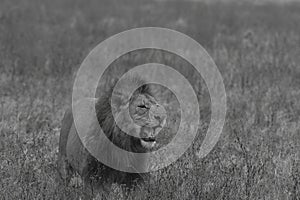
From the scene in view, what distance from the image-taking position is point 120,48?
347 inches

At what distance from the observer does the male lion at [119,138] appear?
3.30m

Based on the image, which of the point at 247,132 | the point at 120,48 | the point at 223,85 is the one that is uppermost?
the point at 247,132

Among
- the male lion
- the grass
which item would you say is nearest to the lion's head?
the male lion

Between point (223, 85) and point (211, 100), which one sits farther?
point (223, 85)

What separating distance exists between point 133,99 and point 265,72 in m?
4.75

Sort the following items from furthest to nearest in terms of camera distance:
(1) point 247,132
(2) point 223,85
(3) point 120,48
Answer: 1. (3) point 120,48
2. (2) point 223,85
3. (1) point 247,132

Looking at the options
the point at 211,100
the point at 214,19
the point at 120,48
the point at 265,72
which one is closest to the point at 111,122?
the point at 211,100

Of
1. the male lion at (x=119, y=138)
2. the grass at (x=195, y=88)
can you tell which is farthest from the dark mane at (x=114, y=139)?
the grass at (x=195, y=88)

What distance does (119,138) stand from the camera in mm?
3400

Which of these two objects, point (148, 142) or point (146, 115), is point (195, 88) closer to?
point (148, 142)

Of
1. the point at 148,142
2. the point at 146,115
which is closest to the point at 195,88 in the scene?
the point at 148,142

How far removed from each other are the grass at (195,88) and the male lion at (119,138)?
13 cm

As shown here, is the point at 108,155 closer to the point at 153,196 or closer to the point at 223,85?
the point at 153,196

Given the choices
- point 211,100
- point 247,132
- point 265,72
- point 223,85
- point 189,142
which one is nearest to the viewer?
point 189,142
